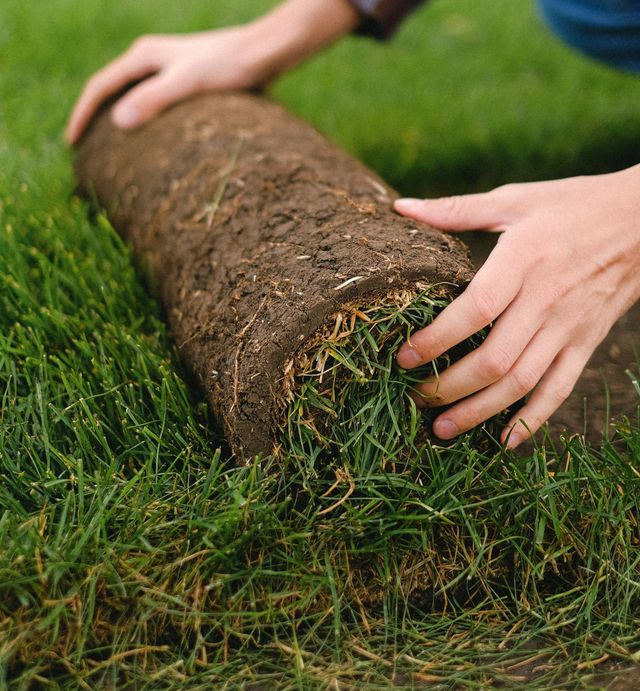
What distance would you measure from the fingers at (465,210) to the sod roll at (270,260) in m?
0.05

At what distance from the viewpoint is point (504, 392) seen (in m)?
1.60

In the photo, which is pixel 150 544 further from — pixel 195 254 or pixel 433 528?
pixel 195 254

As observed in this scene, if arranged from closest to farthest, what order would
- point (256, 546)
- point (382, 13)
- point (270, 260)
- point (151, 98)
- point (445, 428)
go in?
point (256, 546) < point (445, 428) < point (270, 260) < point (151, 98) < point (382, 13)

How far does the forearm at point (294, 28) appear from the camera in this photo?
9.14 feet

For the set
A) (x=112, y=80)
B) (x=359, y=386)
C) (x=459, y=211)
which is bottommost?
(x=359, y=386)

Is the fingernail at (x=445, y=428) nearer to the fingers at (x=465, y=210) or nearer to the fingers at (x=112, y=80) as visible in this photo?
the fingers at (x=465, y=210)

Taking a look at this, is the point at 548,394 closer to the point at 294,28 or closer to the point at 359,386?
the point at 359,386

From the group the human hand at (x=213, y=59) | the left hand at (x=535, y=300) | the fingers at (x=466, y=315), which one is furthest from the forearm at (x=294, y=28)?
the fingers at (x=466, y=315)

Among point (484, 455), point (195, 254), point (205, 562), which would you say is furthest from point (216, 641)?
point (195, 254)

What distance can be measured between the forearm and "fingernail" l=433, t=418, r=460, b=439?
1.74m

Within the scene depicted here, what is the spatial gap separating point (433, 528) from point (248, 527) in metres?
0.39

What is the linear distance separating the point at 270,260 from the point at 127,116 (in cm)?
122

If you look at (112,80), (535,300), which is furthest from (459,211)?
(112,80)

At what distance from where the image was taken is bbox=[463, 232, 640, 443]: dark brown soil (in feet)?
6.21
